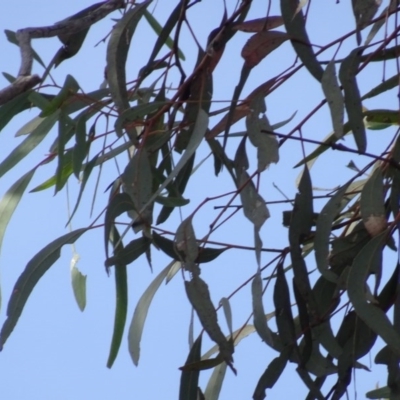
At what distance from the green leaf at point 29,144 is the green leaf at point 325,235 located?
1.11 feet

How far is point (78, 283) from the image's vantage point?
140 cm

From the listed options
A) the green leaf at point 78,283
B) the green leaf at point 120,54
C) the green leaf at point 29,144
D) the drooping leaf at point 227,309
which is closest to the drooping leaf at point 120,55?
the green leaf at point 120,54

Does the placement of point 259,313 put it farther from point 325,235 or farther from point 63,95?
point 63,95

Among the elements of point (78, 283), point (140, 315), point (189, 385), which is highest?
point (78, 283)

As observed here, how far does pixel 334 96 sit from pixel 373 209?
0.47 ft

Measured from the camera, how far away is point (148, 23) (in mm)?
1497

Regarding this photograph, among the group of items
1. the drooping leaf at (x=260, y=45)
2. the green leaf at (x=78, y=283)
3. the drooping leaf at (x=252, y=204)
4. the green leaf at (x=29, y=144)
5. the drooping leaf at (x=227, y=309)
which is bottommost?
the drooping leaf at (x=227, y=309)

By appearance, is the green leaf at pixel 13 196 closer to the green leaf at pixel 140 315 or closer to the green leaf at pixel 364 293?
the green leaf at pixel 140 315

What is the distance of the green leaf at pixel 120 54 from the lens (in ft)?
3.64

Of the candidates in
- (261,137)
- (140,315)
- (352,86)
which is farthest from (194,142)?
(140,315)

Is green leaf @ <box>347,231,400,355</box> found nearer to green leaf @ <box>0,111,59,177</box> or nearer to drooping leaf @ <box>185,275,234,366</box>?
drooping leaf @ <box>185,275,234,366</box>

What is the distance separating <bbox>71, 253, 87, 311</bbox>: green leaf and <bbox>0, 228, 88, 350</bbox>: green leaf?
228 millimetres

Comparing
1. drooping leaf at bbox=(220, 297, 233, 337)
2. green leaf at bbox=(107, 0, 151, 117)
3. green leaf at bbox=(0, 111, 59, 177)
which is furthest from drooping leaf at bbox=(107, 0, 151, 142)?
drooping leaf at bbox=(220, 297, 233, 337)

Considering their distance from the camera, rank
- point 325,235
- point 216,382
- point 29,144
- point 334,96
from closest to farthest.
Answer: point 334,96 → point 325,235 → point 29,144 → point 216,382
